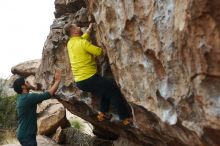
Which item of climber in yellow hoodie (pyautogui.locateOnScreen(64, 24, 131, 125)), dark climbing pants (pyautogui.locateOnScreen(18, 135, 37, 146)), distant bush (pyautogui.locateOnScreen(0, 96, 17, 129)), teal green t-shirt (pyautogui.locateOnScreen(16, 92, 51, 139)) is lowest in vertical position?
distant bush (pyautogui.locateOnScreen(0, 96, 17, 129))

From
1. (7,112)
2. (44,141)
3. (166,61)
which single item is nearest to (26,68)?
(7,112)

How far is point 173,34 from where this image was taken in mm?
6180

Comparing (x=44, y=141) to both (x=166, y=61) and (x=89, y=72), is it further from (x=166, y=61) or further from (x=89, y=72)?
(x=166, y=61)

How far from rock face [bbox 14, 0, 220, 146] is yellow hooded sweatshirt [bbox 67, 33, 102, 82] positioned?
238 mm

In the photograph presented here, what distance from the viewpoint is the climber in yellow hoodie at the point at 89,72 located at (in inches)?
356

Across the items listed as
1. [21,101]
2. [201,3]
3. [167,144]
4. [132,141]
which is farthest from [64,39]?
[201,3]

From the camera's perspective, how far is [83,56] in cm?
909

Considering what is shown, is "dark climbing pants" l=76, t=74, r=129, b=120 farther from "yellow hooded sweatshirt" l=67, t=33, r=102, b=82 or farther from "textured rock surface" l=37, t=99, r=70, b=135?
"textured rock surface" l=37, t=99, r=70, b=135

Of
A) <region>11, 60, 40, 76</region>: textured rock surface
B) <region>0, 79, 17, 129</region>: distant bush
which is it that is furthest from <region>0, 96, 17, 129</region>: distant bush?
<region>11, 60, 40, 76</region>: textured rock surface

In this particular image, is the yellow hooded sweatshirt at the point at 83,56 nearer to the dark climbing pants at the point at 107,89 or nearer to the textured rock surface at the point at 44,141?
the dark climbing pants at the point at 107,89

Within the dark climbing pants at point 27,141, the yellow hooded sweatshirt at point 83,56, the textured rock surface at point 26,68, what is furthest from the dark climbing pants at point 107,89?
the textured rock surface at point 26,68

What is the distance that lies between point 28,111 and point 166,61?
13.1 feet

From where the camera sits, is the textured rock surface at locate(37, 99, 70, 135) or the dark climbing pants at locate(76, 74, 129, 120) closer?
the dark climbing pants at locate(76, 74, 129, 120)

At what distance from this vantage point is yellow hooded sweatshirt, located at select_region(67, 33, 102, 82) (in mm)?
8992
